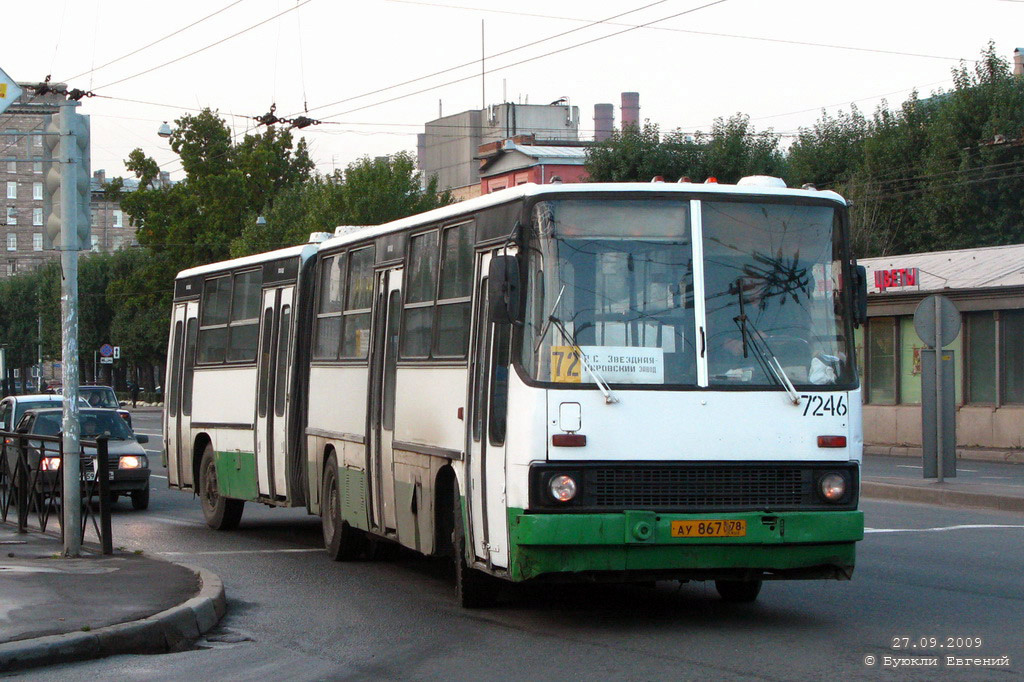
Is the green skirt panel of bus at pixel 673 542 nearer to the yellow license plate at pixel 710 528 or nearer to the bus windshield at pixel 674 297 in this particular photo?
the yellow license plate at pixel 710 528

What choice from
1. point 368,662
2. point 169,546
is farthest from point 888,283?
point 368,662

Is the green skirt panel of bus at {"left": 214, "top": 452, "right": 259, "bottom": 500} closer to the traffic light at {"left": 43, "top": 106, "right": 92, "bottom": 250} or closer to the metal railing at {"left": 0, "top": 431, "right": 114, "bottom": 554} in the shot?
the metal railing at {"left": 0, "top": 431, "right": 114, "bottom": 554}

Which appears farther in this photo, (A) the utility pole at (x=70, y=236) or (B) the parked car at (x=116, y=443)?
(B) the parked car at (x=116, y=443)

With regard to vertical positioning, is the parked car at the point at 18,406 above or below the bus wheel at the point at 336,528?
above

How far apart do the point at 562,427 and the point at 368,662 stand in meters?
1.76

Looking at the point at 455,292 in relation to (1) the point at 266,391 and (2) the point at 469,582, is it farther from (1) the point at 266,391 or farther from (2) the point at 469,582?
(1) the point at 266,391

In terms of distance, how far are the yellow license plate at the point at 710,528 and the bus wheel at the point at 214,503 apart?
355 inches

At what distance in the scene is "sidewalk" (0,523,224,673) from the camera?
8.29 meters

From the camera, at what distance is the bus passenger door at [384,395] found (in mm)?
11508

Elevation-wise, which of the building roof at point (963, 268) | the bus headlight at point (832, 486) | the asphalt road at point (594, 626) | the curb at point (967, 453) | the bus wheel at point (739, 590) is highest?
the building roof at point (963, 268)

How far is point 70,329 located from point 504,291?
567 centimetres

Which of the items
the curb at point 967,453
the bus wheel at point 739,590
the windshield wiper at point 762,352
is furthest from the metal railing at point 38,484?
the curb at point 967,453

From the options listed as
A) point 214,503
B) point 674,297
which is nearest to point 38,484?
point 214,503

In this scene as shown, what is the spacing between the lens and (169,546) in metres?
15.1
